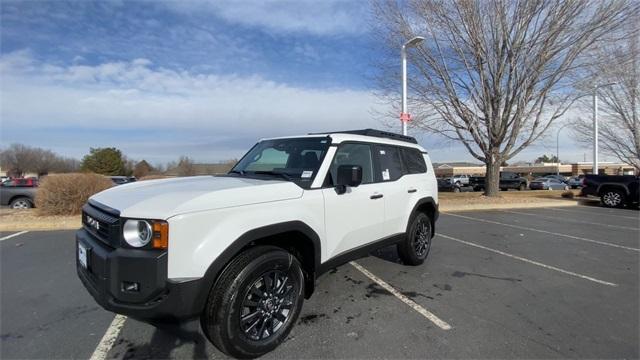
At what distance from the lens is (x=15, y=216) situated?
10.7 m

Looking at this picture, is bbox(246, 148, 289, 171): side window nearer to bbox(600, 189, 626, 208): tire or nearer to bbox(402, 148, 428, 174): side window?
bbox(402, 148, 428, 174): side window

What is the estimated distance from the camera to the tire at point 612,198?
14758 mm

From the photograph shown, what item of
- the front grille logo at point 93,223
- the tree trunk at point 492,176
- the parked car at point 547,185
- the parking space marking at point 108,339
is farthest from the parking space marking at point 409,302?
the parked car at point 547,185

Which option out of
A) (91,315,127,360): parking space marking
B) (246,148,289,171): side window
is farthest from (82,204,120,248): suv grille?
(246,148,289,171): side window

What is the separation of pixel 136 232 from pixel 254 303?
109cm

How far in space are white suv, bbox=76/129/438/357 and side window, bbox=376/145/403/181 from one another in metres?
0.24

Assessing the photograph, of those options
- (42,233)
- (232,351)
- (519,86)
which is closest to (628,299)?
(232,351)

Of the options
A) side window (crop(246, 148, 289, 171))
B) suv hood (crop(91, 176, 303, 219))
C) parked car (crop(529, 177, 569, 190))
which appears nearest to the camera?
suv hood (crop(91, 176, 303, 219))

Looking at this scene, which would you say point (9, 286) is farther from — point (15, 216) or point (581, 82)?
point (581, 82)

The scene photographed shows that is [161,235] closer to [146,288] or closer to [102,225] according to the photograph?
[146,288]

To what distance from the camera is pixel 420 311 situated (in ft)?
13.1

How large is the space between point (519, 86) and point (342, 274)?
13483 mm

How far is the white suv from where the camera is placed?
2.59 metres

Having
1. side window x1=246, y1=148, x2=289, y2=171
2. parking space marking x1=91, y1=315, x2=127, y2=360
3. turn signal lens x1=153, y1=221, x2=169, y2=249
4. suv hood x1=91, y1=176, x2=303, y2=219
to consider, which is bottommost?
parking space marking x1=91, y1=315, x2=127, y2=360
